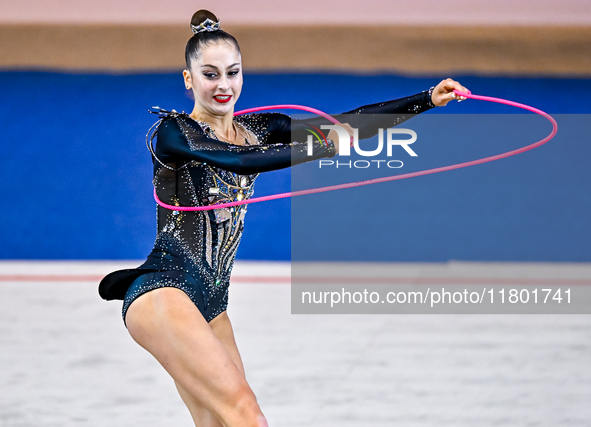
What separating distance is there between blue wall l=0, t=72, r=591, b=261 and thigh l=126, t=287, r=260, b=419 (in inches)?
154

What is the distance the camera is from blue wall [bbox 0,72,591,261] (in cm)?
547

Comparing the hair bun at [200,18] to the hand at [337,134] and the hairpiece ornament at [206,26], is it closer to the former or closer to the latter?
the hairpiece ornament at [206,26]

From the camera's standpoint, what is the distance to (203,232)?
5.40 feet

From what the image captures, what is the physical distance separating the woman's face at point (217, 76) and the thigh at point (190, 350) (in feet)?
1.56

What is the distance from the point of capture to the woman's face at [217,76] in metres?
1.65

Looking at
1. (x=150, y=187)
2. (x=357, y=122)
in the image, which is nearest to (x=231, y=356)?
(x=357, y=122)

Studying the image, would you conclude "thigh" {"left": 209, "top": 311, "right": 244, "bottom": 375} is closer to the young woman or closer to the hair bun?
the young woman

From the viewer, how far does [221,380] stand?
1.41 m

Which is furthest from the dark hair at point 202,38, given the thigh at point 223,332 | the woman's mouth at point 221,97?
the thigh at point 223,332

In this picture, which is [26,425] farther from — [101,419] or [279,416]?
[279,416]

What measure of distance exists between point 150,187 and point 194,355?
4.23 metres

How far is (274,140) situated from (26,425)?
52.1 inches

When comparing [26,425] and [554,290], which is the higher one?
[554,290]

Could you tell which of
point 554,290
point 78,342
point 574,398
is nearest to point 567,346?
point 574,398
